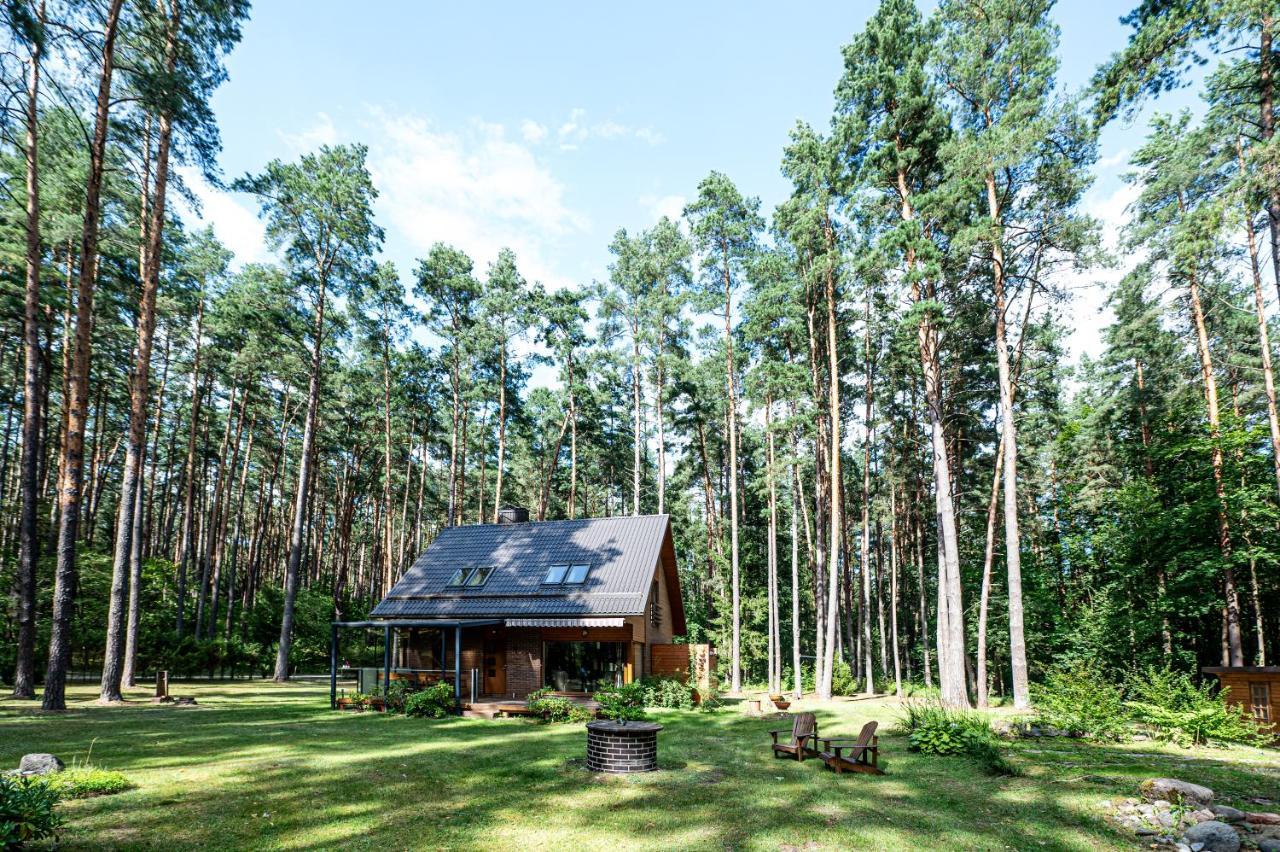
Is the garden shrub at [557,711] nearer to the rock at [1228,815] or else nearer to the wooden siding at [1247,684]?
the rock at [1228,815]

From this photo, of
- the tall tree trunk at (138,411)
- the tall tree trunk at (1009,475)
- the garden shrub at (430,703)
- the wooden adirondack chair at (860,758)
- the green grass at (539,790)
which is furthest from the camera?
the garden shrub at (430,703)

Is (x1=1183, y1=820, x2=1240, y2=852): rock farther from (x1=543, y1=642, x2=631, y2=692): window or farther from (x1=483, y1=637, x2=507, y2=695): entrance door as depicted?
(x1=483, y1=637, x2=507, y2=695): entrance door

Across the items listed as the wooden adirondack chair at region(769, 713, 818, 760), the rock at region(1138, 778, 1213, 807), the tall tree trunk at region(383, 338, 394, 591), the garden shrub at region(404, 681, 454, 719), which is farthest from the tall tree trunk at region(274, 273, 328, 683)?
the rock at region(1138, 778, 1213, 807)

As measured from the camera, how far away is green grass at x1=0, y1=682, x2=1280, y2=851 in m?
6.48

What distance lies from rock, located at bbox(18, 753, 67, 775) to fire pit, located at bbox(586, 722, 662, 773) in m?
6.83

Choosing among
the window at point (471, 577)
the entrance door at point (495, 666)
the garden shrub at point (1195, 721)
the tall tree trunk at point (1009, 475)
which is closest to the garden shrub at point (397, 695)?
the entrance door at point (495, 666)

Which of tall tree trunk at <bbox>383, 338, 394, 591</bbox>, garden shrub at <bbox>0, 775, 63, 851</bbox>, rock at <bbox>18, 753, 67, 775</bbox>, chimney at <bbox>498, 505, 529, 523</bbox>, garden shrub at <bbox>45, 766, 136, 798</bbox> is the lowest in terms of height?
garden shrub at <bbox>45, 766, 136, 798</bbox>

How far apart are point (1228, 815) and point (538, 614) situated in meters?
15.2

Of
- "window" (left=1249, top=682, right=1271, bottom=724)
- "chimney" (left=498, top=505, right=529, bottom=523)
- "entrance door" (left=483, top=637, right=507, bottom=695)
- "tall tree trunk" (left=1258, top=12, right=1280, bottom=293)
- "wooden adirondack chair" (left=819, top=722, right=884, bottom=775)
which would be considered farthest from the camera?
"chimney" (left=498, top=505, right=529, bottom=523)

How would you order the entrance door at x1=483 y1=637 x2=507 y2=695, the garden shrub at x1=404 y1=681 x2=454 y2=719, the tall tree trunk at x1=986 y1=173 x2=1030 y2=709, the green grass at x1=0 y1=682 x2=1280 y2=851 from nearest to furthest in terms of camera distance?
1. the green grass at x1=0 y1=682 x2=1280 y2=851
2. the tall tree trunk at x1=986 y1=173 x2=1030 y2=709
3. the garden shrub at x1=404 y1=681 x2=454 y2=719
4. the entrance door at x1=483 y1=637 x2=507 y2=695

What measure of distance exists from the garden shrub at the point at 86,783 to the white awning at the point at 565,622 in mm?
11091

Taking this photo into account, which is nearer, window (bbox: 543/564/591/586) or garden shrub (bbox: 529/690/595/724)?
garden shrub (bbox: 529/690/595/724)

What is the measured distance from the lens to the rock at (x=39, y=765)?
7215mm

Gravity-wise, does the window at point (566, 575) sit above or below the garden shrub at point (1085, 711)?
above
